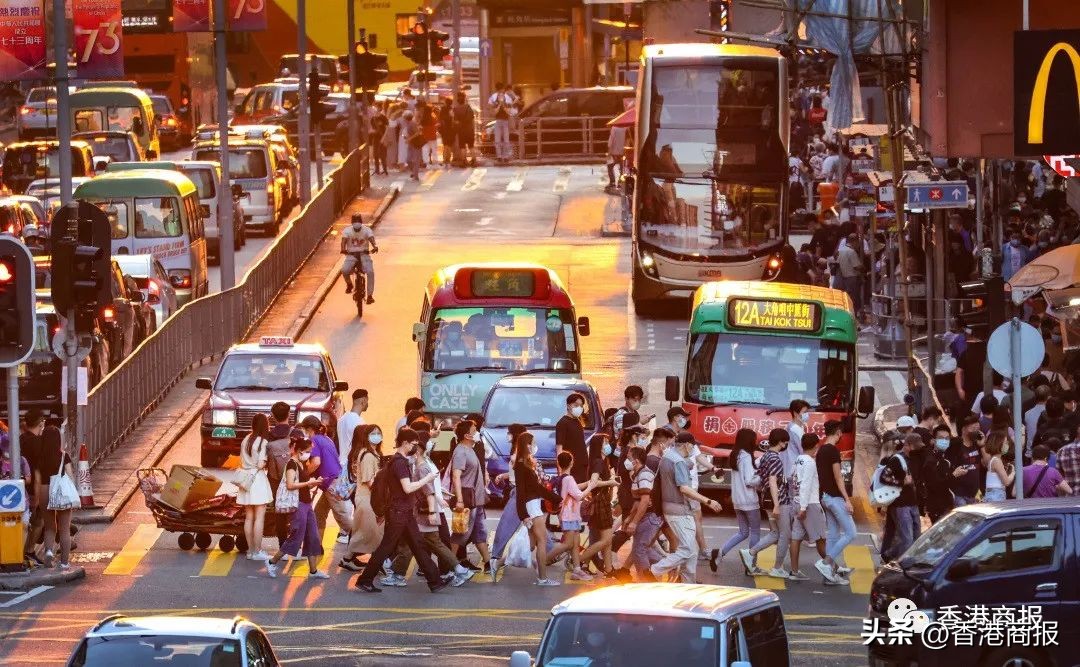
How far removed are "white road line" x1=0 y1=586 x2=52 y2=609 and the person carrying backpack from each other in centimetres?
303

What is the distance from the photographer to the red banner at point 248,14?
5050 centimetres

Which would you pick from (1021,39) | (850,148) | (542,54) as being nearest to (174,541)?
(1021,39)

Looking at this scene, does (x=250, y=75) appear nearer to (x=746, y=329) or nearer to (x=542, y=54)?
(x=542, y=54)

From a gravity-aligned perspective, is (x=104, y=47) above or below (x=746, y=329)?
above

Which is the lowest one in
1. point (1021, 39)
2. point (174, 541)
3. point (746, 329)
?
point (174, 541)

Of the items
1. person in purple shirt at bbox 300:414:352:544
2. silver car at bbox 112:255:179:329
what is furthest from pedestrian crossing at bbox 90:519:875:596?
silver car at bbox 112:255:179:329

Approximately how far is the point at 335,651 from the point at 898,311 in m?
17.9

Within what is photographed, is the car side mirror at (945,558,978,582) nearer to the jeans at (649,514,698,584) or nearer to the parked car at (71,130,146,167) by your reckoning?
the jeans at (649,514,698,584)

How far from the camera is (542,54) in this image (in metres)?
78.6

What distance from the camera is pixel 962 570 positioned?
15.7m

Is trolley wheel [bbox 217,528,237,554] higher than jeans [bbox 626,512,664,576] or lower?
lower

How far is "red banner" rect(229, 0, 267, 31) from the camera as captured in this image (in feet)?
166

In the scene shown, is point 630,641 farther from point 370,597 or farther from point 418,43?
point 418,43

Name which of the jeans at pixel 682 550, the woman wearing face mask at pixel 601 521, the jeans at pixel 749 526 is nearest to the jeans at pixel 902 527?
the jeans at pixel 749 526
